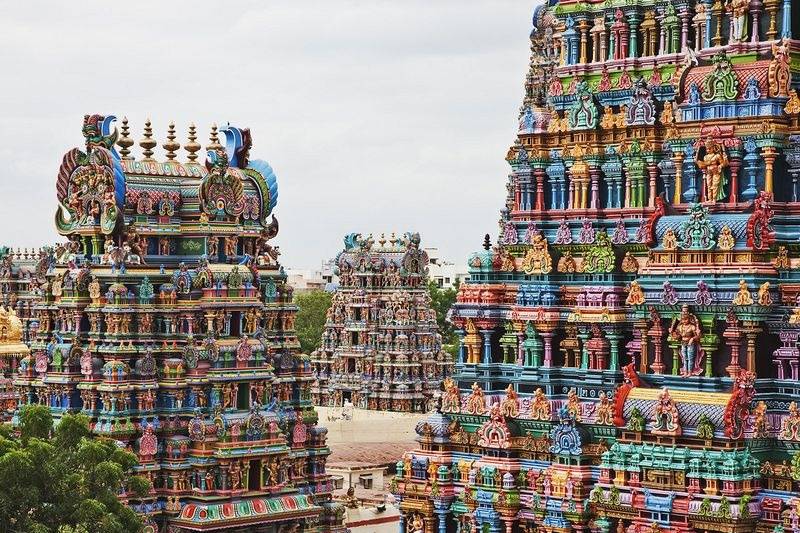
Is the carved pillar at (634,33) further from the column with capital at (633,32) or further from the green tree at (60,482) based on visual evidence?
the green tree at (60,482)

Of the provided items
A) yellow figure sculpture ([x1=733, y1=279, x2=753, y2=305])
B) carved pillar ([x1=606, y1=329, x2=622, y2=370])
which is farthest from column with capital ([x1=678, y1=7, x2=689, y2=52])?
yellow figure sculpture ([x1=733, y1=279, x2=753, y2=305])

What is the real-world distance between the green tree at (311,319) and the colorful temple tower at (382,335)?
18740 millimetres

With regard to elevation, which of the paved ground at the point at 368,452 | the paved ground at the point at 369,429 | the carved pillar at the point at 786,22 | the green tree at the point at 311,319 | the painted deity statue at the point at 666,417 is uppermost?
the carved pillar at the point at 786,22

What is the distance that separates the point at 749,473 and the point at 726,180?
5.18m

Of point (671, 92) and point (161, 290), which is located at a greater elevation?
point (671, 92)

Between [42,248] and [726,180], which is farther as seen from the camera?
[42,248]

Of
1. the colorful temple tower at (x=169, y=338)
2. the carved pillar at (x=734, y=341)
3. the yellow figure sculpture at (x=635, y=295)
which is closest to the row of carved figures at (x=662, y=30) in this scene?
the yellow figure sculpture at (x=635, y=295)

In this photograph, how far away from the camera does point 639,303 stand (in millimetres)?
35250

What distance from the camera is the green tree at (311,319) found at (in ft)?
326

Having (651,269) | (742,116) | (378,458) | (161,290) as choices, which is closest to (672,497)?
(651,269)

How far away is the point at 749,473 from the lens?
33.1m

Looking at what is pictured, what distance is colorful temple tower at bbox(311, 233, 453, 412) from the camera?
3046 inches

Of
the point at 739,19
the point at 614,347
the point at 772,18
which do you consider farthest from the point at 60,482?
the point at 772,18

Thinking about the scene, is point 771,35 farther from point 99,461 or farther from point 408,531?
point 99,461
